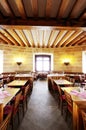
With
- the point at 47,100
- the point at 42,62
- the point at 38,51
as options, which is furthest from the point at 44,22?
the point at 42,62

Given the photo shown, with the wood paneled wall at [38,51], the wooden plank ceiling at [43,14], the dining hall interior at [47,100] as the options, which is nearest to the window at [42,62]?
the wood paneled wall at [38,51]

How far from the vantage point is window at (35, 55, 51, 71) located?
12.5 m

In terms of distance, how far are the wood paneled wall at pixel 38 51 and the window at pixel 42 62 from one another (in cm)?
64

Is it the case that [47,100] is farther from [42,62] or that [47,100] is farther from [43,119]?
[42,62]

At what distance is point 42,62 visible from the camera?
12.6 metres

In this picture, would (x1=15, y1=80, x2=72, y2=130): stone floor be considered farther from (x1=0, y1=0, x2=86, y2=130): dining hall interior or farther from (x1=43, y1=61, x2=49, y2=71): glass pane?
(x1=43, y1=61, x2=49, y2=71): glass pane

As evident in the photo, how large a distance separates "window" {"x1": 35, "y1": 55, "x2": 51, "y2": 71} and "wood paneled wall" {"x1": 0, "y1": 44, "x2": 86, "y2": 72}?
64cm

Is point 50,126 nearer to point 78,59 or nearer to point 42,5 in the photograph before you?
point 42,5

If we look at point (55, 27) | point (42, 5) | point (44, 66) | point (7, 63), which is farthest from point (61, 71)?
point (42, 5)

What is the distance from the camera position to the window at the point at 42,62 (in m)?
12.5

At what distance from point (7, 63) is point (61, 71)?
470cm

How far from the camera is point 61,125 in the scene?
3172 mm

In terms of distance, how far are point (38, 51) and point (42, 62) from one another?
3.76 ft

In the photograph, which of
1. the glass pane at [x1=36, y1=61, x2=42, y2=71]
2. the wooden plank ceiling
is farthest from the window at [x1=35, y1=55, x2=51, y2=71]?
the wooden plank ceiling
